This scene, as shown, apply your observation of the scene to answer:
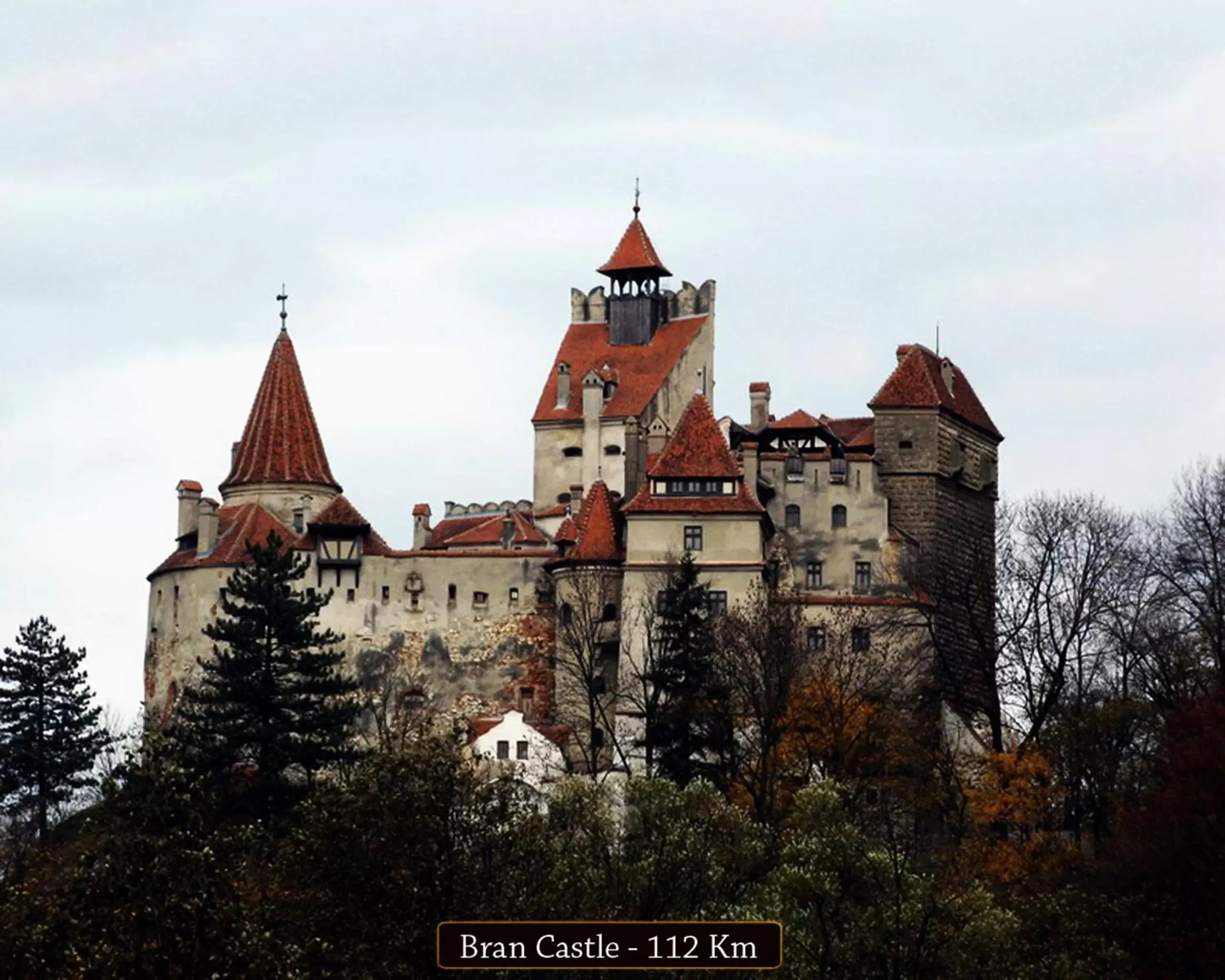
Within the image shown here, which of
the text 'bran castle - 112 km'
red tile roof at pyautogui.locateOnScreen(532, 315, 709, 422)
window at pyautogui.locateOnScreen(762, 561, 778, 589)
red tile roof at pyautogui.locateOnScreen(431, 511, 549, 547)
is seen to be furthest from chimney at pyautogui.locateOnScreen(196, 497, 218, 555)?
window at pyautogui.locateOnScreen(762, 561, 778, 589)

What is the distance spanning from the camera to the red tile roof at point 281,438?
4365 inches

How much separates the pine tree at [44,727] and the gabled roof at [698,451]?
19.1 metres

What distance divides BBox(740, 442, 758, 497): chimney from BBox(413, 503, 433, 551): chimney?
12.3 meters

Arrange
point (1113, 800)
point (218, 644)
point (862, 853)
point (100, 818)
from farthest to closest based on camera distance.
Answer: point (218, 644)
point (1113, 800)
point (862, 853)
point (100, 818)

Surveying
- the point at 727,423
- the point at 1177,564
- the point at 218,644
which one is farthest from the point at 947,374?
the point at 218,644

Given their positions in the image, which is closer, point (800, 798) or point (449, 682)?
point (800, 798)

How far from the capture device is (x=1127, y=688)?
9288 centimetres

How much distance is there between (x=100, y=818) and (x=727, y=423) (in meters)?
51.1

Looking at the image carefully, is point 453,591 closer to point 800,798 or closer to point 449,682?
point 449,682

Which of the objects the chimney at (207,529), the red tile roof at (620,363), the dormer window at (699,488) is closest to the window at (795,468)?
the dormer window at (699,488)

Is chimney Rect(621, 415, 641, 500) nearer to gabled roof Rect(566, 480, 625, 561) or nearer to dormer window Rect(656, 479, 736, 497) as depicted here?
gabled roof Rect(566, 480, 625, 561)

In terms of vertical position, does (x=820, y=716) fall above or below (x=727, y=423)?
below

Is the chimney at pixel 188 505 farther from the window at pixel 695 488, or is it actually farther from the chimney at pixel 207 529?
the window at pixel 695 488

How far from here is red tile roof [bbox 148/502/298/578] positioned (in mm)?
107062
